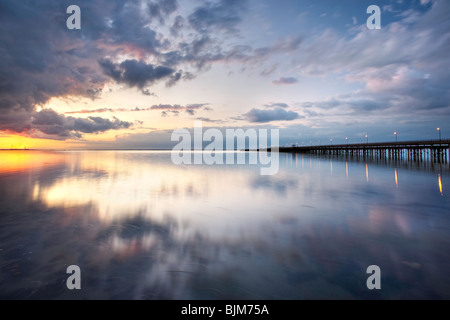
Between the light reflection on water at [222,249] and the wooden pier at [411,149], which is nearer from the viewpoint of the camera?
the light reflection on water at [222,249]

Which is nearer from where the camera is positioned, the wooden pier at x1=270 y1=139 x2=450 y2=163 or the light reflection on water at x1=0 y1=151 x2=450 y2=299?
the light reflection on water at x1=0 y1=151 x2=450 y2=299

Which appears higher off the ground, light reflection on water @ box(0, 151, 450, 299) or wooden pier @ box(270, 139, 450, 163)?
wooden pier @ box(270, 139, 450, 163)

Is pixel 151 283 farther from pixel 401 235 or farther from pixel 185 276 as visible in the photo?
pixel 401 235

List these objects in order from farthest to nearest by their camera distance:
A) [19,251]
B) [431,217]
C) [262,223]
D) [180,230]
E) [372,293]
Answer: [431,217], [262,223], [180,230], [19,251], [372,293]

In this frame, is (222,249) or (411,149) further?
(411,149)

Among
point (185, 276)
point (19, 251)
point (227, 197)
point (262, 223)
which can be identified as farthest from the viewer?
point (227, 197)

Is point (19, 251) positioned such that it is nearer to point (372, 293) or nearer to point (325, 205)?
point (372, 293)

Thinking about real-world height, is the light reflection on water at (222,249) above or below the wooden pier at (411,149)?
below

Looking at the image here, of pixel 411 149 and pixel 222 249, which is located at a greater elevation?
pixel 411 149

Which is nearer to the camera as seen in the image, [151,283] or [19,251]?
[151,283]

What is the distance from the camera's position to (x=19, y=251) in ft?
17.1

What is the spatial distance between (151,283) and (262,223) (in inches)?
184
